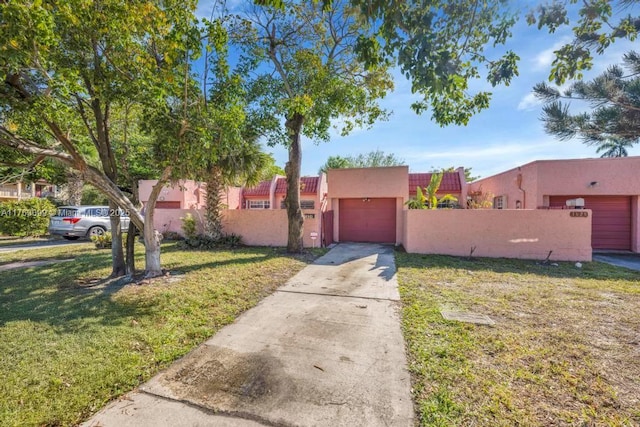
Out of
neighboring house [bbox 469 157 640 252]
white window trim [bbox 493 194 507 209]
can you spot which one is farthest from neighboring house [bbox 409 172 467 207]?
neighboring house [bbox 469 157 640 252]

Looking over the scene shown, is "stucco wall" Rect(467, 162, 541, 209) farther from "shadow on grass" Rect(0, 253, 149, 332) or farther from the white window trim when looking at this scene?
"shadow on grass" Rect(0, 253, 149, 332)

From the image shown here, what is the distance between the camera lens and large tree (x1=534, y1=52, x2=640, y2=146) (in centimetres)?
843

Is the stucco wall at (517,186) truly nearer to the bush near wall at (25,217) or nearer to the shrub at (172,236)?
the shrub at (172,236)

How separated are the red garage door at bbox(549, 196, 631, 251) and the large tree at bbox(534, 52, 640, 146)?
2920mm

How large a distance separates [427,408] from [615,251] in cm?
1495

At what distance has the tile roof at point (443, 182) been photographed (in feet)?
58.5

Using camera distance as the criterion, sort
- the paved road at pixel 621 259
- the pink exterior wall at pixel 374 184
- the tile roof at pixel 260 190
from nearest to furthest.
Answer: the paved road at pixel 621 259, the pink exterior wall at pixel 374 184, the tile roof at pixel 260 190

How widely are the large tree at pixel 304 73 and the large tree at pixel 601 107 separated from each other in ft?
18.8

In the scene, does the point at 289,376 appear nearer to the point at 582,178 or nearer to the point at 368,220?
the point at 368,220

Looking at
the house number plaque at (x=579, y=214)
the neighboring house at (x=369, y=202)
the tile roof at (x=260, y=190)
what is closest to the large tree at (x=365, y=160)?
the tile roof at (x=260, y=190)

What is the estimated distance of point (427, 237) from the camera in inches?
437

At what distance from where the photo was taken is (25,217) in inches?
600

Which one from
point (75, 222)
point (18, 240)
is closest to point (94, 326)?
point (75, 222)

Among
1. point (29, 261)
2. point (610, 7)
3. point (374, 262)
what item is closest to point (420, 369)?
point (610, 7)
